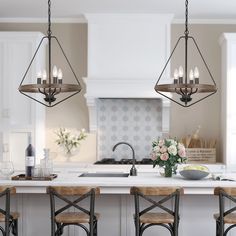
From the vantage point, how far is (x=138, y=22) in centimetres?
602

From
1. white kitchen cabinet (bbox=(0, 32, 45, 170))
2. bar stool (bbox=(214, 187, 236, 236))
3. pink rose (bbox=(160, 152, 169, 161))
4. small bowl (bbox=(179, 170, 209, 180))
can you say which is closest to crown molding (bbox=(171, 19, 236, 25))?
white kitchen cabinet (bbox=(0, 32, 45, 170))

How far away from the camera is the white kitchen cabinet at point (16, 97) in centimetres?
597

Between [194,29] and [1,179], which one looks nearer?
[1,179]

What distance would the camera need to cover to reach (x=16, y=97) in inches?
236

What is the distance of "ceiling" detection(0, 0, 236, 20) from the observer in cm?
549

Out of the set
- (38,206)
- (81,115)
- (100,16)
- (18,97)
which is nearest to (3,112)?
(18,97)

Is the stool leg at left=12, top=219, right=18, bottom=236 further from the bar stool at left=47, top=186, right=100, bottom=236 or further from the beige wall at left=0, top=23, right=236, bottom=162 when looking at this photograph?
the beige wall at left=0, top=23, right=236, bottom=162

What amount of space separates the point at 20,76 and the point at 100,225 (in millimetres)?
2567

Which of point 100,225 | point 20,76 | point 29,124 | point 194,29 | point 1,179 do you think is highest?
point 194,29

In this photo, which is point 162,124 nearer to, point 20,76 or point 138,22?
point 138,22

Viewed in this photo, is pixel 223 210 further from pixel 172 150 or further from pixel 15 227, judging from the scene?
pixel 15 227

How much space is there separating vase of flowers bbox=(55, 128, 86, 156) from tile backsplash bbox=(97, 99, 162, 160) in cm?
30

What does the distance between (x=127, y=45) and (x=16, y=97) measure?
154cm

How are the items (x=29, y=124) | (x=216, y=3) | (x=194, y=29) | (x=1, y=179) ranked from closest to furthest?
(x=1, y=179), (x=216, y=3), (x=29, y=124), (x=194, y=29)
